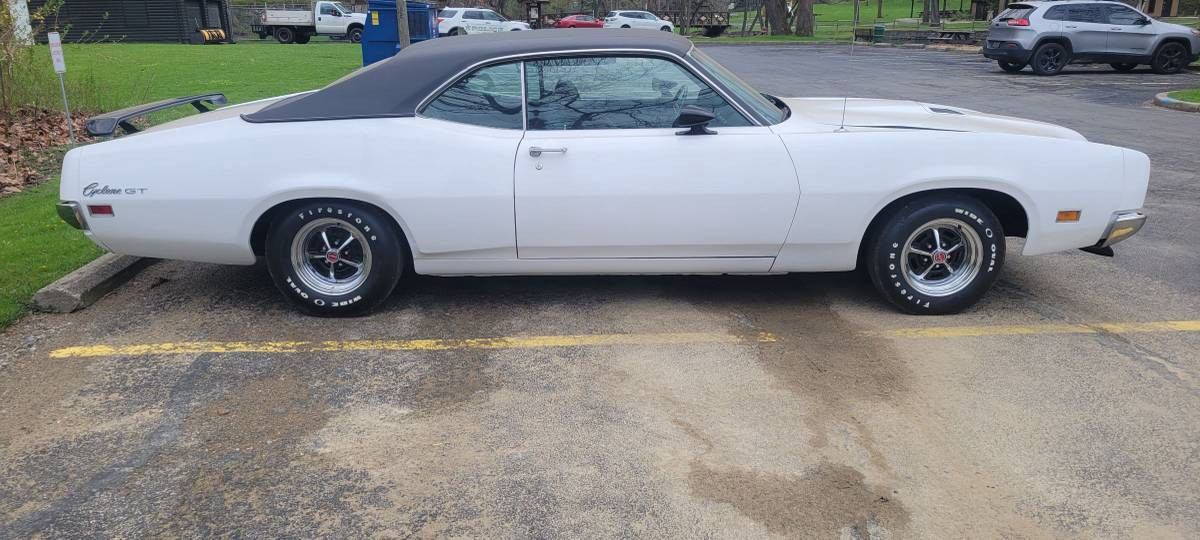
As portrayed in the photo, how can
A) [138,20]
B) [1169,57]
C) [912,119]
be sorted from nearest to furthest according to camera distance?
[912,119] < [1169,57] < [138,20]

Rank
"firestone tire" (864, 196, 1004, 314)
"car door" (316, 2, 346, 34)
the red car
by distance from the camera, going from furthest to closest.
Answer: the red car, "car door" (316, 2, 346, 34), "firestone tire" (864, 196, 1004, 314)

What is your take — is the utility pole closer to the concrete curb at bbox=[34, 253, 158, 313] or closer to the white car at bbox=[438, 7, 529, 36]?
the concrete curb at bbox=[34, 253, 158, 313]

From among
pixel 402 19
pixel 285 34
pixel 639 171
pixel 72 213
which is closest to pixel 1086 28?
pixel 402 19

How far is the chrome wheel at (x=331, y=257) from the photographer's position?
184 inches

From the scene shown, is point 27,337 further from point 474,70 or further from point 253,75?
point 253,75

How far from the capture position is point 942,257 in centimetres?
468

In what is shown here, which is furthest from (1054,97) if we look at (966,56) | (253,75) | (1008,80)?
(253,75)

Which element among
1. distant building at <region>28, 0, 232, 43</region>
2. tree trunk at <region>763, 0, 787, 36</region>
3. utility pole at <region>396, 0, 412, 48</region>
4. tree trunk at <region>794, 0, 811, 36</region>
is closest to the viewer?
utility pole at <region>396, 0, 412, 48</region>

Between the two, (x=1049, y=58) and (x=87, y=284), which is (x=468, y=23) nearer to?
(x=1049, y=58)

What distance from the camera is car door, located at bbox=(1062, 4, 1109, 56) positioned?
19.3 metres

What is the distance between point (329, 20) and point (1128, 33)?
101 feet

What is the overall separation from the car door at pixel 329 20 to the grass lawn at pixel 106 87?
1062 cm

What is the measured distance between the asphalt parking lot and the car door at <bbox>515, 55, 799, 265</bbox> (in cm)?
46

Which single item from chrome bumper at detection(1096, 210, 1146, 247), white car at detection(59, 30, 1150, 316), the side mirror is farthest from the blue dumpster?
chrome bumper at detection(1096, 210, 1146, 247)
